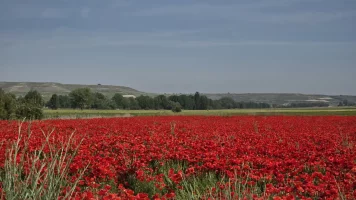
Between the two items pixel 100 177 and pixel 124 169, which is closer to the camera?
pixel 100 177

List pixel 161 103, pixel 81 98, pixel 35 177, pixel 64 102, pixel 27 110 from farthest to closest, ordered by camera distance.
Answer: pixel 64 102, pixel 161 103, pixel 81 98, pixel 27 110, pixel 35 177

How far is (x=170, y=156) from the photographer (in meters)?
9.27

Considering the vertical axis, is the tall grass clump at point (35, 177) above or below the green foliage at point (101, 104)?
above

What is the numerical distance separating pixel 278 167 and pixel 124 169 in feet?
9.85

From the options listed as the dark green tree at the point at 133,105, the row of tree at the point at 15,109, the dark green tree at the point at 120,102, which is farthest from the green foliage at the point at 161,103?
the row of tree at the point at 15,109

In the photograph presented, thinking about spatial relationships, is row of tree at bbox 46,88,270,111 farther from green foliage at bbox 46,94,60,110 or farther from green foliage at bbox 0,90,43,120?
green foliage at bbox 0,90,43,120

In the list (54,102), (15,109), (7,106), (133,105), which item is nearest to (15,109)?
(15,109)

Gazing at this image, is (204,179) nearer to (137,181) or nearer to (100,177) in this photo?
(137,181)

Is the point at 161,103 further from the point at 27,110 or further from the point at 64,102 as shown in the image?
the point at 27,110

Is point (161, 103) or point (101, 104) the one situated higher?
point (161, 103)

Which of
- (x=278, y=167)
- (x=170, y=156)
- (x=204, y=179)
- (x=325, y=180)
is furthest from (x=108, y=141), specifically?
(x=325, y=180)

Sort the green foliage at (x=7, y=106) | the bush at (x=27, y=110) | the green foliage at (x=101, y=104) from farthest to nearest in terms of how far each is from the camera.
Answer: the green foliage at (x=101, y=104), the bush at (x=27, y=110), the green foliage at (x=7, y=106)

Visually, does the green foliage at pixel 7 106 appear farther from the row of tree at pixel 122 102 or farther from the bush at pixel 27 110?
the row of tree at pixel 122 102

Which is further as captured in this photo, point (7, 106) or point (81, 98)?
point (81, 98)
